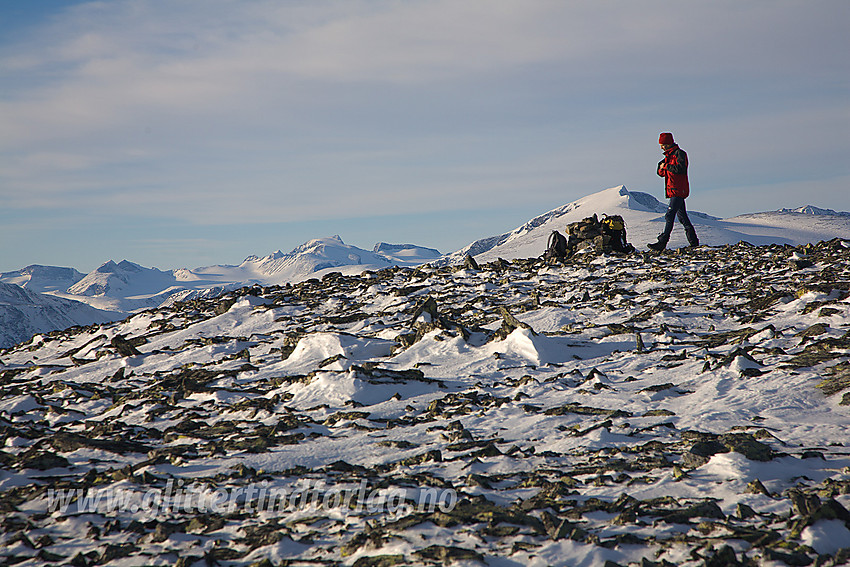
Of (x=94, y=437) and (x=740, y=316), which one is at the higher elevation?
(x=740, y=316)

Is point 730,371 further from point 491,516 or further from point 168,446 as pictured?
point 168,446

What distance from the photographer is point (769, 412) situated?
6781mm

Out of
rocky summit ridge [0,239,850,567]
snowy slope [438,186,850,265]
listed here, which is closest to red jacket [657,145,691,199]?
rocky summit ridge [0,239,850,567]

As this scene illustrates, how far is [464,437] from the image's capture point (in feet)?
22.4

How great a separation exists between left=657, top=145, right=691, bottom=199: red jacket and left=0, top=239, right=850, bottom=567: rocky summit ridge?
4.81 meters

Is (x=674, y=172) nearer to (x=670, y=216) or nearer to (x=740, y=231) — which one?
(x=670, y=216)

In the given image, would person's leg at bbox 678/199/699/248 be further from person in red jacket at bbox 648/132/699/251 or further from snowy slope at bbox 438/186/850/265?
snowy slope at bbox 438/186/850/265

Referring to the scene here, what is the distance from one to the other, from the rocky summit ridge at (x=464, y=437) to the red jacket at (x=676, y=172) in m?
4.81

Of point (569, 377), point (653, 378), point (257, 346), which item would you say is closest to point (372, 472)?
point (569, 377)

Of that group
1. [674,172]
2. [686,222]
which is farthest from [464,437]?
[686,222]

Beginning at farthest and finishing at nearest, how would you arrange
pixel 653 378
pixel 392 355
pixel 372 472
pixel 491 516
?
pixel 392 355 → pixel 653 378 → pixel 372 472 → pixel 491 516

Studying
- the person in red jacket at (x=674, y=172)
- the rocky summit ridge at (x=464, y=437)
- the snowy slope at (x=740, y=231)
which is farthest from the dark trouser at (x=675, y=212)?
the snowy slope at (x=740, y=231)

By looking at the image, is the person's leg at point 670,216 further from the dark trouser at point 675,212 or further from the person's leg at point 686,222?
the person's leg at point 686,222

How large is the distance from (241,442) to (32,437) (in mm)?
2948
